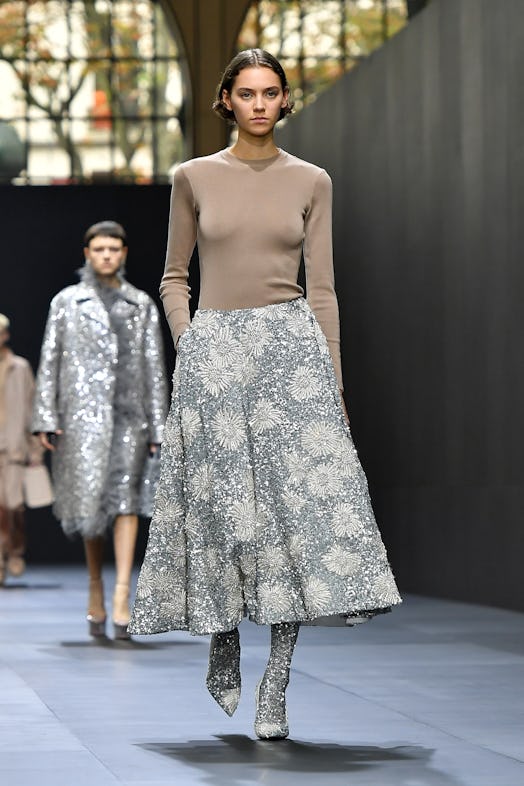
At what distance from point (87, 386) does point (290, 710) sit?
3.15 metres

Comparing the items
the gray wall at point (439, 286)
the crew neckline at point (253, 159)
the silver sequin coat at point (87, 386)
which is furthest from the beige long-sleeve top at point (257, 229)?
the gray wall at point (439, 286)

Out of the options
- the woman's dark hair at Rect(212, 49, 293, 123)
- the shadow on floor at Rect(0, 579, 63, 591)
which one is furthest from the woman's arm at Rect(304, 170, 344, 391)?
the shadow on floor at Rect(0, 579, 63, 591)

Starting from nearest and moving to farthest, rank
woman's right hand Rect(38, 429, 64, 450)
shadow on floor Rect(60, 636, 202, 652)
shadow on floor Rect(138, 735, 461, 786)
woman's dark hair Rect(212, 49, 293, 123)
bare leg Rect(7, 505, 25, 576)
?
1. shadow on floor Rect(138, 735, 461, 786)
2. woman's dark hair Rect(212, 49, 293, 123)
3. shadow on floor Rect(60, 636, 202, 652)
4. woman's right hand Rect(38, 429, 64, 450)
5. bare leg Rect(7, 505, 25, 576)

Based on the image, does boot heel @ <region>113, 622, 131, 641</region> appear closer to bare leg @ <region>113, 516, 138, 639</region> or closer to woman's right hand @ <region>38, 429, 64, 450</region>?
bare leg @ <region>113, 516, 138, 639</region>

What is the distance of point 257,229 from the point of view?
199 inches

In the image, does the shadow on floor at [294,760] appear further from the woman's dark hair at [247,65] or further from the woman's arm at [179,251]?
the woman's dark hair at [247,65]

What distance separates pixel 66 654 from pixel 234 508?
299 centimetres

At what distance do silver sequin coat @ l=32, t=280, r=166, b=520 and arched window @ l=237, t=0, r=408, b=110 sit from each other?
12051 millimetres

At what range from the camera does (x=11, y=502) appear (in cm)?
1372

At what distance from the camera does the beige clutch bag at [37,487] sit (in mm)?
13109

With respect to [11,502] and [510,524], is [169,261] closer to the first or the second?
[510,524]

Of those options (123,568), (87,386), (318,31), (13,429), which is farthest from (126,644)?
(318,31)

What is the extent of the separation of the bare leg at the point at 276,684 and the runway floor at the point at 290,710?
0.05 m

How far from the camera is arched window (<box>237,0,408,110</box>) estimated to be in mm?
20516
